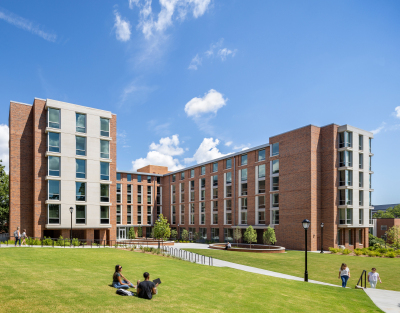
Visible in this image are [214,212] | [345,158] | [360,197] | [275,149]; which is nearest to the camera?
[345,158]

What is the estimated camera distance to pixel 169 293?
1182 centimetres

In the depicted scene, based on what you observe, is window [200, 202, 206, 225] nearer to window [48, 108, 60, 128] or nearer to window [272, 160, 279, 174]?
window [272, 160, 279, 174]

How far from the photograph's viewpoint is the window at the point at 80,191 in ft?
112

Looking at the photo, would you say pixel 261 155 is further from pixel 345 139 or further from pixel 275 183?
pixel 345 139

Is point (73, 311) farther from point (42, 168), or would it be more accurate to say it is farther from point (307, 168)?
point (307, 168)

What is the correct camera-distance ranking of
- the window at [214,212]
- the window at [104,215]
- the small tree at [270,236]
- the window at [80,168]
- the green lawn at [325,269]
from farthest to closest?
the window at [214,212]
the small tree at [270,236]
the window at [104,215]
the window at [80,168]
the green lawn at [325,269]

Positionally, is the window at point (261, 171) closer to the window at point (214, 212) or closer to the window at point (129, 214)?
the window at point (214, 212)

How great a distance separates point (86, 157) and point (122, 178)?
30975mm

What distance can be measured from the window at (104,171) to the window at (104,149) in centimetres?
87

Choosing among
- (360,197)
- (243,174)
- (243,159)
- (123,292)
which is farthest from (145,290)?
(243,159)

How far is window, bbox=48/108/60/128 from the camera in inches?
1310

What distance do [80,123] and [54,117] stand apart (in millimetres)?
2714

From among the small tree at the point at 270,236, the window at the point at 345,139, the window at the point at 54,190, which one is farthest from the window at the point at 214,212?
the window at the point at 54,190

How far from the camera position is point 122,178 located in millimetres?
65250
